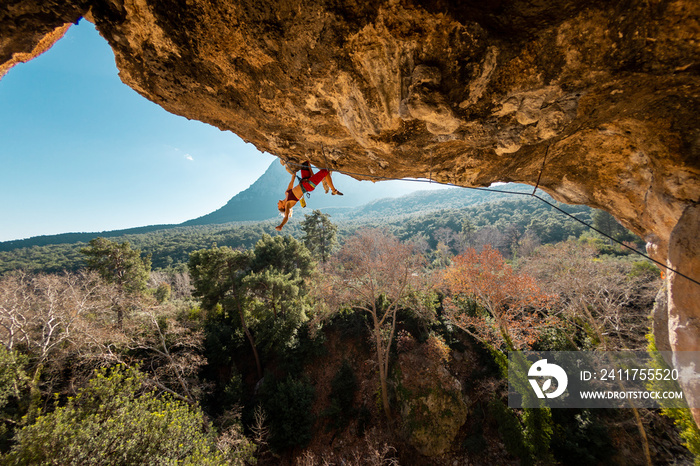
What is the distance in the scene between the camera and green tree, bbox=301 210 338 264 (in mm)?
23689

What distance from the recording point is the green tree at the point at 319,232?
933 inches

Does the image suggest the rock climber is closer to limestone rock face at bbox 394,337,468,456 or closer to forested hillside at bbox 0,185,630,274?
limestone rock face at bbox 394,337,468,456

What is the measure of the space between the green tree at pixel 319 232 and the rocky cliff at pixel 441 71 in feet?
65.9

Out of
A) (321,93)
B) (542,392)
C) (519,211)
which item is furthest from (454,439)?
(519,211)

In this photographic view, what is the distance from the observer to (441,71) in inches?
97.3

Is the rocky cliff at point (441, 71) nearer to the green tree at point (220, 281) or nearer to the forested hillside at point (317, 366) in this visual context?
the forested hillside at point (317, 366)

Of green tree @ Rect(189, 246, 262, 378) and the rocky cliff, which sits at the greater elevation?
the rocky cliff

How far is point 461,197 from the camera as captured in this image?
10375cm

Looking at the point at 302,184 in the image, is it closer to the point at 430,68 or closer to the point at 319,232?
the point at 430,68
